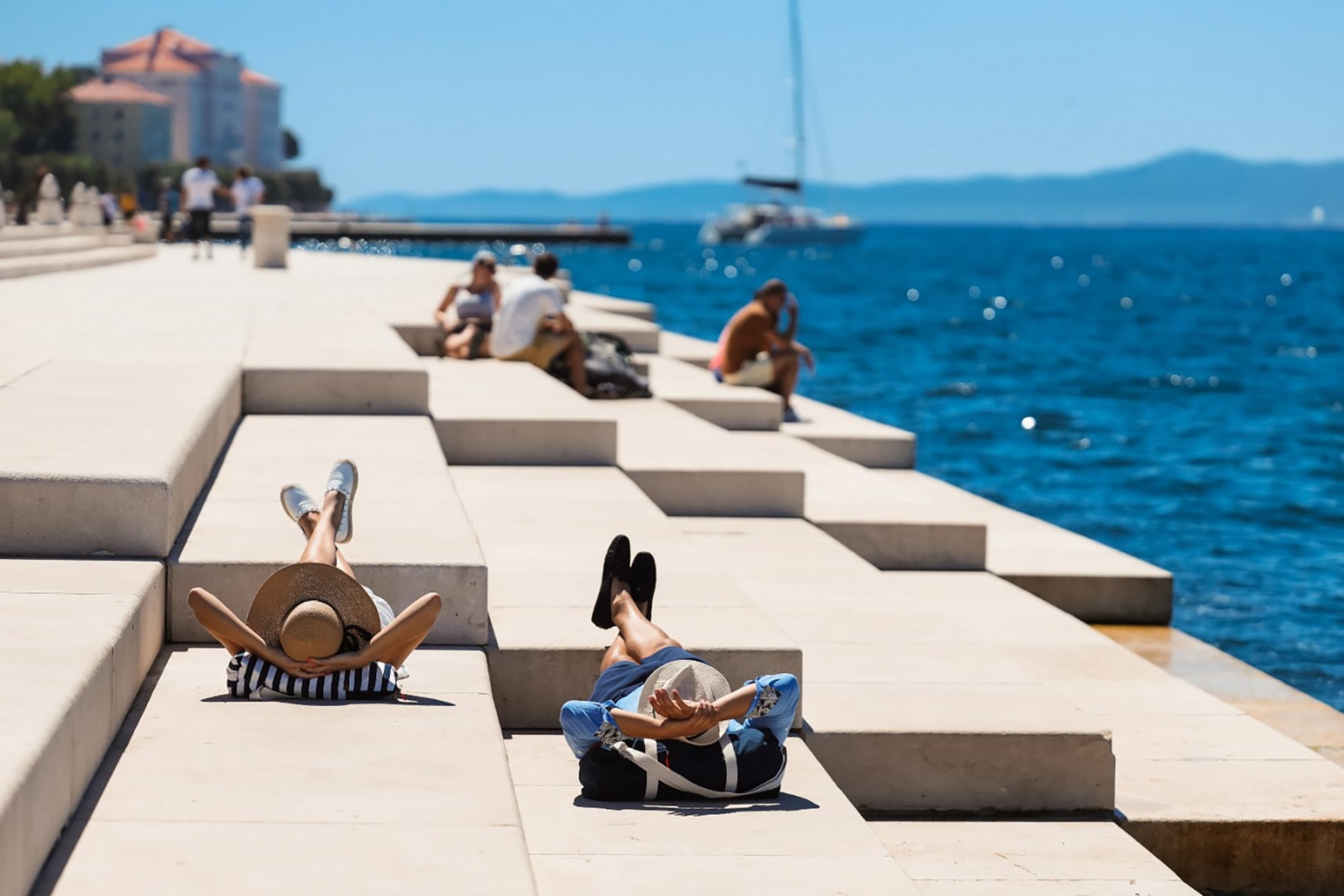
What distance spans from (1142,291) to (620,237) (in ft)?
159

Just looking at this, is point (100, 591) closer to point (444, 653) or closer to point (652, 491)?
point (444, 653)

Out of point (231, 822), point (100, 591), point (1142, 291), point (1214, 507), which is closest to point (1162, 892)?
point (231, 822)

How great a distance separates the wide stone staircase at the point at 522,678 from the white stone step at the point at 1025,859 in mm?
17

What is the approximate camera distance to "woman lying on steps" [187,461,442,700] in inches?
209

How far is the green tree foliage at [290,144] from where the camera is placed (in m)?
169

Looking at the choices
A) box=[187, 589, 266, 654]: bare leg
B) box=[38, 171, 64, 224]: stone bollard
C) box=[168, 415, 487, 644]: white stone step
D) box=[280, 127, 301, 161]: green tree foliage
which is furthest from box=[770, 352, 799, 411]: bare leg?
box=[280, 127, 301, 161]: green tree foliage

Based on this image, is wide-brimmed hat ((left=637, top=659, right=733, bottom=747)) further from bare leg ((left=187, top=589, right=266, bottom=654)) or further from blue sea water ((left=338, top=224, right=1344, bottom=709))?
blue sea water ((left=338, top=224, right=1344, bottom=709))

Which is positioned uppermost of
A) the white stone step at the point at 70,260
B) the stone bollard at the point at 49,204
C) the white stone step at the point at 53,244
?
the stone bollard at the point at 49,204

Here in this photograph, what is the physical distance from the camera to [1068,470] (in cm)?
2334

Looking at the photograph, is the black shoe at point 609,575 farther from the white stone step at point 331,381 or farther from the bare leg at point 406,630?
the white stone step at point 331,381

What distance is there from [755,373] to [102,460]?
10392 mm

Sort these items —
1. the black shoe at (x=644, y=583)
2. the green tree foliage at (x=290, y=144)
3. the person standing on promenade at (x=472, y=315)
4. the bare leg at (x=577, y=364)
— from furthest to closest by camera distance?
the green tree foliage at (x=290, y=144), the person standing on promenade at (x=472, y=315), the bare leg at (x=577, y=364), the black shoe at (x=644, y=583)

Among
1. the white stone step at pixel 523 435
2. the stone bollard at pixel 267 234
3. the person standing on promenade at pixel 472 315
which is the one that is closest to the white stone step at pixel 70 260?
the stone bollard at pixel 267 234

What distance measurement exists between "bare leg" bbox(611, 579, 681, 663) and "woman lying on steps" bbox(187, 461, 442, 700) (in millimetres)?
747
